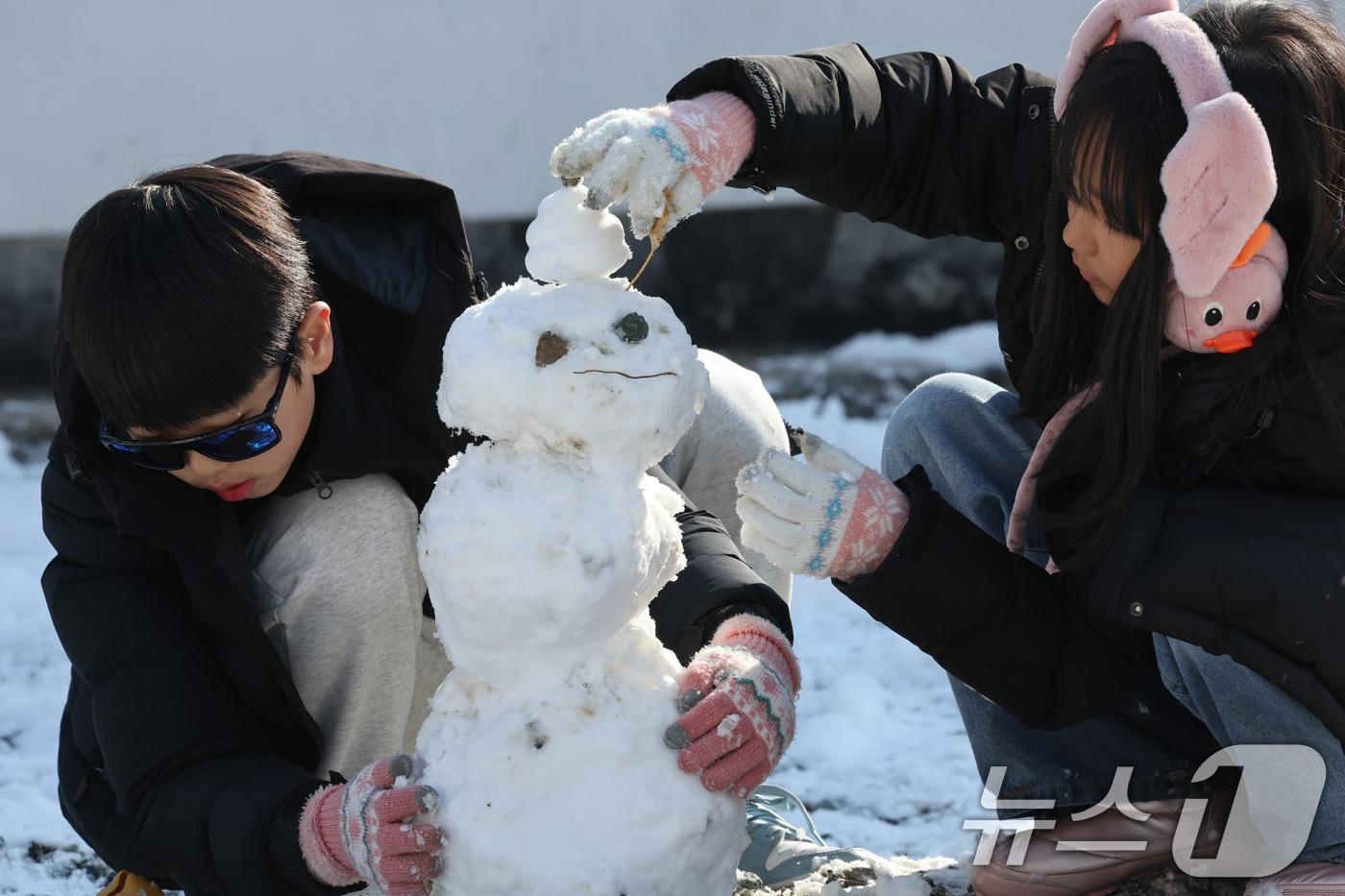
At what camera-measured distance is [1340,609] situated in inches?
56.9

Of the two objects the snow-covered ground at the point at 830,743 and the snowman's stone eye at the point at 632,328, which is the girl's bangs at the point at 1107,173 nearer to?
the snowman's stone eye at the point at 632,328

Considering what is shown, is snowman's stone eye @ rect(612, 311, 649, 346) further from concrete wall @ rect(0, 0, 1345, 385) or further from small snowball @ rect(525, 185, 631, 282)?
concrete wall @ rect(0, 0, 1345, 385)

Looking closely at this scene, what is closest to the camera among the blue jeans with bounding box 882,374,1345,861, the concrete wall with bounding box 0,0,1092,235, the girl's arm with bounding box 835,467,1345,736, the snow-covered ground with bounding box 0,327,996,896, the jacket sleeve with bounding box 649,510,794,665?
the girl's arm with bounding box 835,467,1345,736

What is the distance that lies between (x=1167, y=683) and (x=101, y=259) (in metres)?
1.36

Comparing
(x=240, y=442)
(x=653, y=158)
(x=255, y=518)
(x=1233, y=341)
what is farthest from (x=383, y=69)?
(x=1233, y=341)

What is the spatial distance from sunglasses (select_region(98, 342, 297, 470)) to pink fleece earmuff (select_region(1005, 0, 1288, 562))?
1.02m

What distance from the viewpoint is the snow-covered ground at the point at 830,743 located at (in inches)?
86.4

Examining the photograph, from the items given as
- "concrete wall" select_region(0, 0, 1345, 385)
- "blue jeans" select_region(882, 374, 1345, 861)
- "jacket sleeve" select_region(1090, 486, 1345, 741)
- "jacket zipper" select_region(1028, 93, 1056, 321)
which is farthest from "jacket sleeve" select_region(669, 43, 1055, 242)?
"concrete wall" select_region(0, 0, 1345, 385)

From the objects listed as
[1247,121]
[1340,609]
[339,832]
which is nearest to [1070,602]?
[1340,609]

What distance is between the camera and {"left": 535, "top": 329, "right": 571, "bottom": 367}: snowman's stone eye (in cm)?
140

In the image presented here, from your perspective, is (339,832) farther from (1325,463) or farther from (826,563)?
(1325,463)

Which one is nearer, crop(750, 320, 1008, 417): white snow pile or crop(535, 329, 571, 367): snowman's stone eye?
crop(535, 329, 571, 367): snowman's stone eye

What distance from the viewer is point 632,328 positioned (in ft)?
4.66

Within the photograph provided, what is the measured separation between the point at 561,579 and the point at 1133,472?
0.64 m
